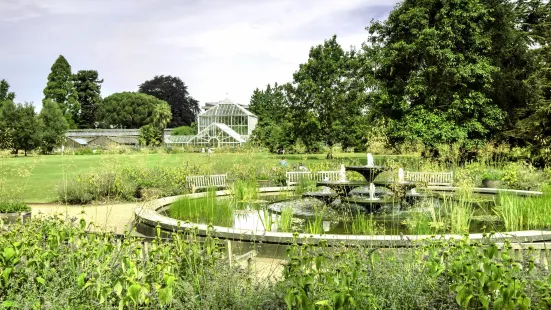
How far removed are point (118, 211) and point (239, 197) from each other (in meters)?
2.72

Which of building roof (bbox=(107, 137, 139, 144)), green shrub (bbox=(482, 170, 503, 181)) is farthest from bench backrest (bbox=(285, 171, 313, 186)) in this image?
building roof (bbox=(107, 137, 139, 144))

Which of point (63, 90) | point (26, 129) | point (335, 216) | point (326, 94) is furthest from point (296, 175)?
point (63, 90)

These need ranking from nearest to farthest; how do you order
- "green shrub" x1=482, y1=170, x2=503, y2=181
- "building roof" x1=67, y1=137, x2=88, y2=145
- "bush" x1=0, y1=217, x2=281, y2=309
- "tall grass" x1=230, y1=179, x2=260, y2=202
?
1. "bush" x1=0, y1=217, x2=281, y2=309
2. "tall grass" x1=230, y1=179, x2=260, y2=202
3. "green shrub" x1=482, y1=170, x2=503, y2=181
4. "building roof" x1=67, y1=137, x2=88, y2=145

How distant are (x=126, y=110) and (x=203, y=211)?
209 feet

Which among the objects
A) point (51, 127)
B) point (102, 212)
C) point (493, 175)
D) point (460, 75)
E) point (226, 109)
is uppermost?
point (226, 109)

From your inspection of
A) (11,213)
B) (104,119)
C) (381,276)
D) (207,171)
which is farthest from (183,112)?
(381,276)

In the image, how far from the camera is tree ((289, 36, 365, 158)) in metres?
28.7

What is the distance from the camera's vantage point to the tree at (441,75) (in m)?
19.1

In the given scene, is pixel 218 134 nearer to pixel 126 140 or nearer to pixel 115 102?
pixel 126 140

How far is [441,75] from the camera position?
2030cm

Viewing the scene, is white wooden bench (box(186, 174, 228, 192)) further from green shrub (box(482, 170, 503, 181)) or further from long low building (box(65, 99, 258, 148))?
long low building (box(65, 99, 258, 148))

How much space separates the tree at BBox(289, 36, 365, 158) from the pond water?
1925cm

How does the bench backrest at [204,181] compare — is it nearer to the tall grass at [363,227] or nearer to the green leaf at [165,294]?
the tall grass at [363,227]

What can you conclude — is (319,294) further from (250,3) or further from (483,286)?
(250,3)
